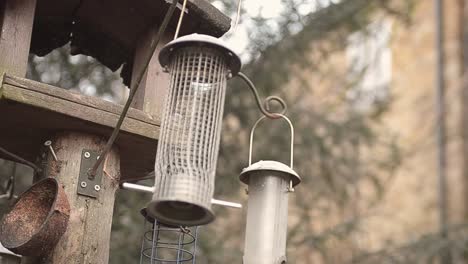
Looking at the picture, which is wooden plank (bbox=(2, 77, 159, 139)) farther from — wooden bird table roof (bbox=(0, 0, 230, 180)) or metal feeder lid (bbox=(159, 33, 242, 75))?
metal feeder lid (bbox=(159, 33, 242, 75))

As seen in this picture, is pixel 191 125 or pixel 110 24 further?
pixel 110 24

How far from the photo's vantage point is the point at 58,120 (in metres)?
3.37

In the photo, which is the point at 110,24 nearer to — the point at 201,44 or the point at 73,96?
the point at 73,96

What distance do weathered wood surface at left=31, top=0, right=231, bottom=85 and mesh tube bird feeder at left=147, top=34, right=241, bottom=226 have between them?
2.78ft

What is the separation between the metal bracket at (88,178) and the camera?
11.1 feet

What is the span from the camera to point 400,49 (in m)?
14.1

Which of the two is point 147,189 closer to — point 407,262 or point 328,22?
point 328,22

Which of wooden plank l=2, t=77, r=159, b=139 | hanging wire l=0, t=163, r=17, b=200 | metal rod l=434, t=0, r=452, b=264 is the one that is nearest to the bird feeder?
wooden plank l=2, t=77, r=159, b=139

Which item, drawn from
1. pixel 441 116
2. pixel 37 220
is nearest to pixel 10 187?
pixel 37 220

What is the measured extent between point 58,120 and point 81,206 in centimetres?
34

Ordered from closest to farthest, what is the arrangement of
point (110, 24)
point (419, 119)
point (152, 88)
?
point (152, 88)
point (110, 24)
point (419, 119)

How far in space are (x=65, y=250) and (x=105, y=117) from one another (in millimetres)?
533

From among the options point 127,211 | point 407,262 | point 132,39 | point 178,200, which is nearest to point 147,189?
point 178,200

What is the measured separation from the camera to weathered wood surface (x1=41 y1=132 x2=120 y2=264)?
129 inches
